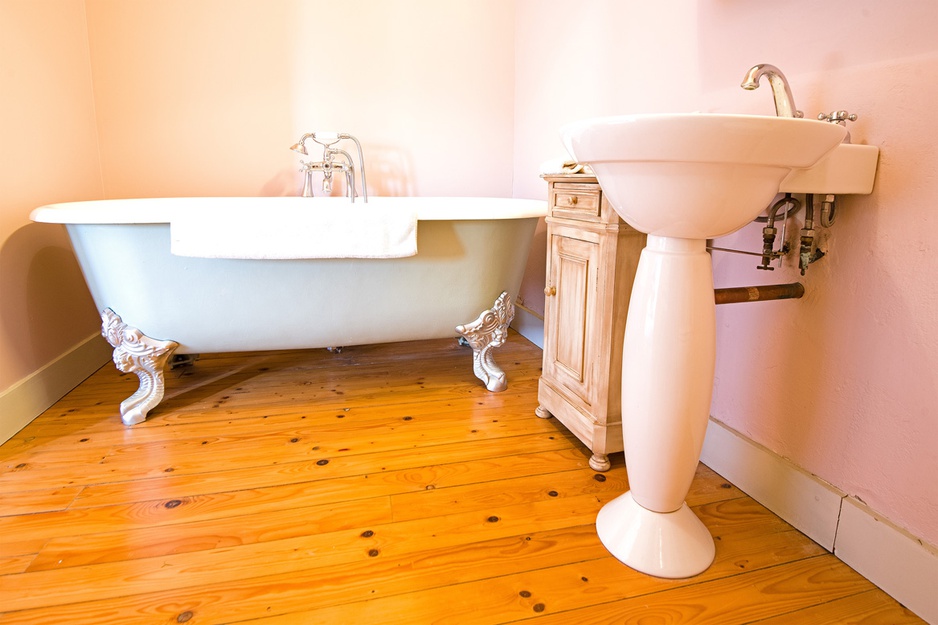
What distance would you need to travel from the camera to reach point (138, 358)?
1.64 meters

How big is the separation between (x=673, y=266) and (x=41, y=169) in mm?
2032

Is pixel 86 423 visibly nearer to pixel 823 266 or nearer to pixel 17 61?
pixel 17 61

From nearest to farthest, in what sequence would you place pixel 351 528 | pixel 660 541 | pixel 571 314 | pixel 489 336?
pixel 660 541 → pixel 351 528 → pixel 571 314 → pixel 489 336

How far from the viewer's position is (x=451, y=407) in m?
1.80

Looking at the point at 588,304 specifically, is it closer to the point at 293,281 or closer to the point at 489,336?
the point at 489,336

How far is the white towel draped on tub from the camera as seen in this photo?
1.50 m

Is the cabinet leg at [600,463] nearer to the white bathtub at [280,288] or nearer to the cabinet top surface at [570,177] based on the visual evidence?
the white bathtub at [280,288]

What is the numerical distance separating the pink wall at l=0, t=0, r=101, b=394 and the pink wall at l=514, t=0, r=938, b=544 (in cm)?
197

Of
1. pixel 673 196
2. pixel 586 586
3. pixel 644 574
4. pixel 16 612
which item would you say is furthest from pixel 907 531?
pixel 16 612

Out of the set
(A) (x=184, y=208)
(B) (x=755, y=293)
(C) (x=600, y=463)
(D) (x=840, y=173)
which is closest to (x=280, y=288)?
(A) (x=184, y=208)

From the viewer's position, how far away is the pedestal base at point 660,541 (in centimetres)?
103

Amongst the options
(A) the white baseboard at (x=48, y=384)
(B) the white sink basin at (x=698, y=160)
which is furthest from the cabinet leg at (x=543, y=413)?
(A) the white baseboard at (x=48, y=384)

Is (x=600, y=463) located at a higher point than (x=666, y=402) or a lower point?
lower

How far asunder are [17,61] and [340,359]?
4.76 ft
